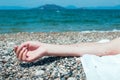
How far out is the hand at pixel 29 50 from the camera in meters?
4.23

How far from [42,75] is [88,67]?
1.15 m

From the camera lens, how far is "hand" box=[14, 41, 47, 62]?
4227 mm

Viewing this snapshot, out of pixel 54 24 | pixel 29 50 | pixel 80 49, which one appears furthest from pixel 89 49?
pixel 54 24

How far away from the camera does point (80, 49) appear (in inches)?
163

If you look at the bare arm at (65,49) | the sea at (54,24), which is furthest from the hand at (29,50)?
the sea at (54,24)

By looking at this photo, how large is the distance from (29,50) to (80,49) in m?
0.71

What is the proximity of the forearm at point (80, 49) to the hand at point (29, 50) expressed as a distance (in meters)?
0.12

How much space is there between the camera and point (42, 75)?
179 inches

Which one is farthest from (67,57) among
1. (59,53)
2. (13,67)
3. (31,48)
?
(13,67)

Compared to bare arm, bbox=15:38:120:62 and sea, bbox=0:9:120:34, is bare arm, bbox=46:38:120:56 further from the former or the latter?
sea, bbox=0:9:120:34

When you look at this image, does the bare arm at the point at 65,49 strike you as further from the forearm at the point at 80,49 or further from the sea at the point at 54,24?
the sea at the point at 54,24

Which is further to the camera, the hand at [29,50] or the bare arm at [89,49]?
the hand at [29,50]

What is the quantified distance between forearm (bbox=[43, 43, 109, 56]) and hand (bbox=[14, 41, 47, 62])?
120 millimetres

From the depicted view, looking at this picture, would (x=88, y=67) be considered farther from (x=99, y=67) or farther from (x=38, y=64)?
(x=38, y=64)
